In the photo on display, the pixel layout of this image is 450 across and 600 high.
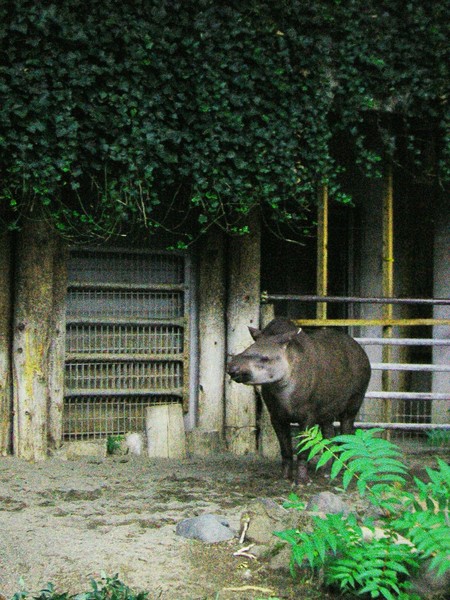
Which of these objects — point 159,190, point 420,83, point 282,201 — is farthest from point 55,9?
point 420,83

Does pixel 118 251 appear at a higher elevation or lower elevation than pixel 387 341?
higher

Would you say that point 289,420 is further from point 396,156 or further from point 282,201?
point 396,156

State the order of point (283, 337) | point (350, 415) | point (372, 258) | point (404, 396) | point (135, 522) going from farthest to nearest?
point (372, 258)
point (404, 396)
point (350, 415)
point (283, 337)
point (135, 522)

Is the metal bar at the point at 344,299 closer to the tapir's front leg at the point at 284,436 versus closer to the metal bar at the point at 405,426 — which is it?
the metal bar at the point at 405,426

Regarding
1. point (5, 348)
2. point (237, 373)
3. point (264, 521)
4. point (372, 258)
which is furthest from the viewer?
point (372, 258)

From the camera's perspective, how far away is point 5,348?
7441 mm

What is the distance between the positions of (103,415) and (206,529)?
318 cm

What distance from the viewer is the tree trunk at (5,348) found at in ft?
24.3

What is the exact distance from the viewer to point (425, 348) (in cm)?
998

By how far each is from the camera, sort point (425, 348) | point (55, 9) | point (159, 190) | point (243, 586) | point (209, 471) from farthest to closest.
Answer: point (425, 348)
point (159, 190)
point (209, 471)
point (55, 9)
point (243, 586)

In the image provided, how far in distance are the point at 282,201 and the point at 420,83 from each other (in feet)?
5.94

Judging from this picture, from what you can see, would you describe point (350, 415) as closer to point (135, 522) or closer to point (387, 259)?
point (387, 259)

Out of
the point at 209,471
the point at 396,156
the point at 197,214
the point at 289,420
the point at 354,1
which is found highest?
the point at 354,1

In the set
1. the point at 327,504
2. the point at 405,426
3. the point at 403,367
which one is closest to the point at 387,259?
the point at 403,367
